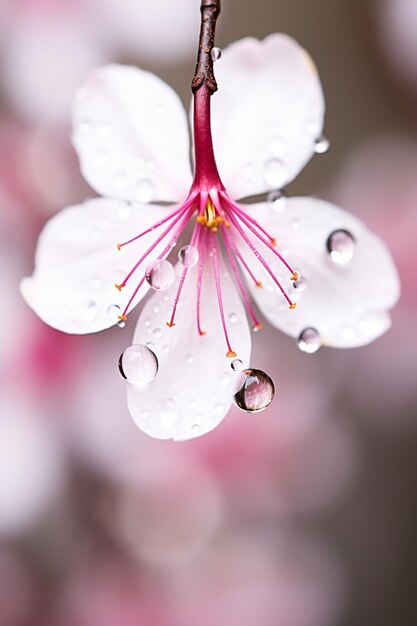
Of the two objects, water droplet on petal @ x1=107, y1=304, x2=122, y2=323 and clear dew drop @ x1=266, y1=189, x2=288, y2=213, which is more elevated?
clear dew drop @ x1=266, y1=189, x2=288, y2=213

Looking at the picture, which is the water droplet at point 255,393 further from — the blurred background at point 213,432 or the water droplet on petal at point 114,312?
the blurred background at point 213,432

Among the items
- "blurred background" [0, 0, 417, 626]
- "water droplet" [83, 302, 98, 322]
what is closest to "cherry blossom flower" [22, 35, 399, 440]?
"water droplet" [83, 302, 98, 322]

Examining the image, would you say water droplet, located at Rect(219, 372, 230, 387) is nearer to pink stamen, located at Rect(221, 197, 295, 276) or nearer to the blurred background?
pink stamen, located at Rect(221, 197, 295, 276)

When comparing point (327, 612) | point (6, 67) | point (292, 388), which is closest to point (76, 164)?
point (6, 67)

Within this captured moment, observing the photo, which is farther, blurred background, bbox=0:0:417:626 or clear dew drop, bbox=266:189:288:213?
blurred background, bbox=0:0:417:626

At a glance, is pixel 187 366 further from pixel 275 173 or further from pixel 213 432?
pixel 213 432

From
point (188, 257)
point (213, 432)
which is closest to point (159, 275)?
point (188, 257)
